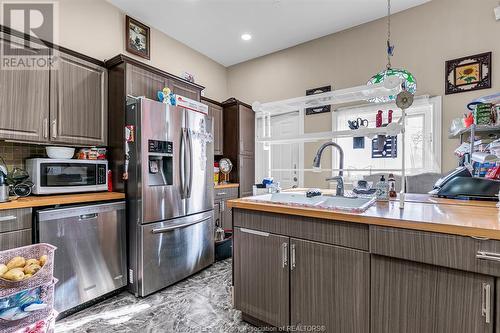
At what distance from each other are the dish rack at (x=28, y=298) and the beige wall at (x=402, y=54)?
3.16m

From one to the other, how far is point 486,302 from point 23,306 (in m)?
2.38

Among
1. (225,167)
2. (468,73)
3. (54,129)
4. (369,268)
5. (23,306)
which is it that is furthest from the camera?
(225,167)

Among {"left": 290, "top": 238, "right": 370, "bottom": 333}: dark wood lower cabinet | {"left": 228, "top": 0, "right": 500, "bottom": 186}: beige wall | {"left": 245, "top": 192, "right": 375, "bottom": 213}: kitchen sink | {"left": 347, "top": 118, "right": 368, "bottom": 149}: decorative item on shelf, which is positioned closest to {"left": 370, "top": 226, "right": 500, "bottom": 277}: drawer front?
{"left": 290, "top": 238, "right": 370, "bottom": 333}: dark wood lower cabinet

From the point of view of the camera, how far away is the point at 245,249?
1689 millimetres

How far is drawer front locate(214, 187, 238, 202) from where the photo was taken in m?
3.46

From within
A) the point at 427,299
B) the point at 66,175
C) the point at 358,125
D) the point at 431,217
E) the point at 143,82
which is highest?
the point at 143,82

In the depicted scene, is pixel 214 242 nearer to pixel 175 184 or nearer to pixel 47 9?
pixel 175 184

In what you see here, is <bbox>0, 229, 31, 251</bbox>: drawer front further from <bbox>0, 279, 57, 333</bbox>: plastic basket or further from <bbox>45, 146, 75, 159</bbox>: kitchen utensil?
<bbox>45, 146, 75, 159</bbox>: kitchen utensil

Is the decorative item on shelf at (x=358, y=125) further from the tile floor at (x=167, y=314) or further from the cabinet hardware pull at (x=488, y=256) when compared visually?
the tile floor at (x=167, y=314)

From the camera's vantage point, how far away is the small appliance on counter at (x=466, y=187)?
158 centimetres

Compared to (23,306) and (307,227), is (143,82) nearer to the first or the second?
(23,306)

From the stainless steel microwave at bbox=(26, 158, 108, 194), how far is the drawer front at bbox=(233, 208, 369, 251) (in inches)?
58.2

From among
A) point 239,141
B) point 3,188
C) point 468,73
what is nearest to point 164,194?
point 3,188

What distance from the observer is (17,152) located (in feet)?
7.04
